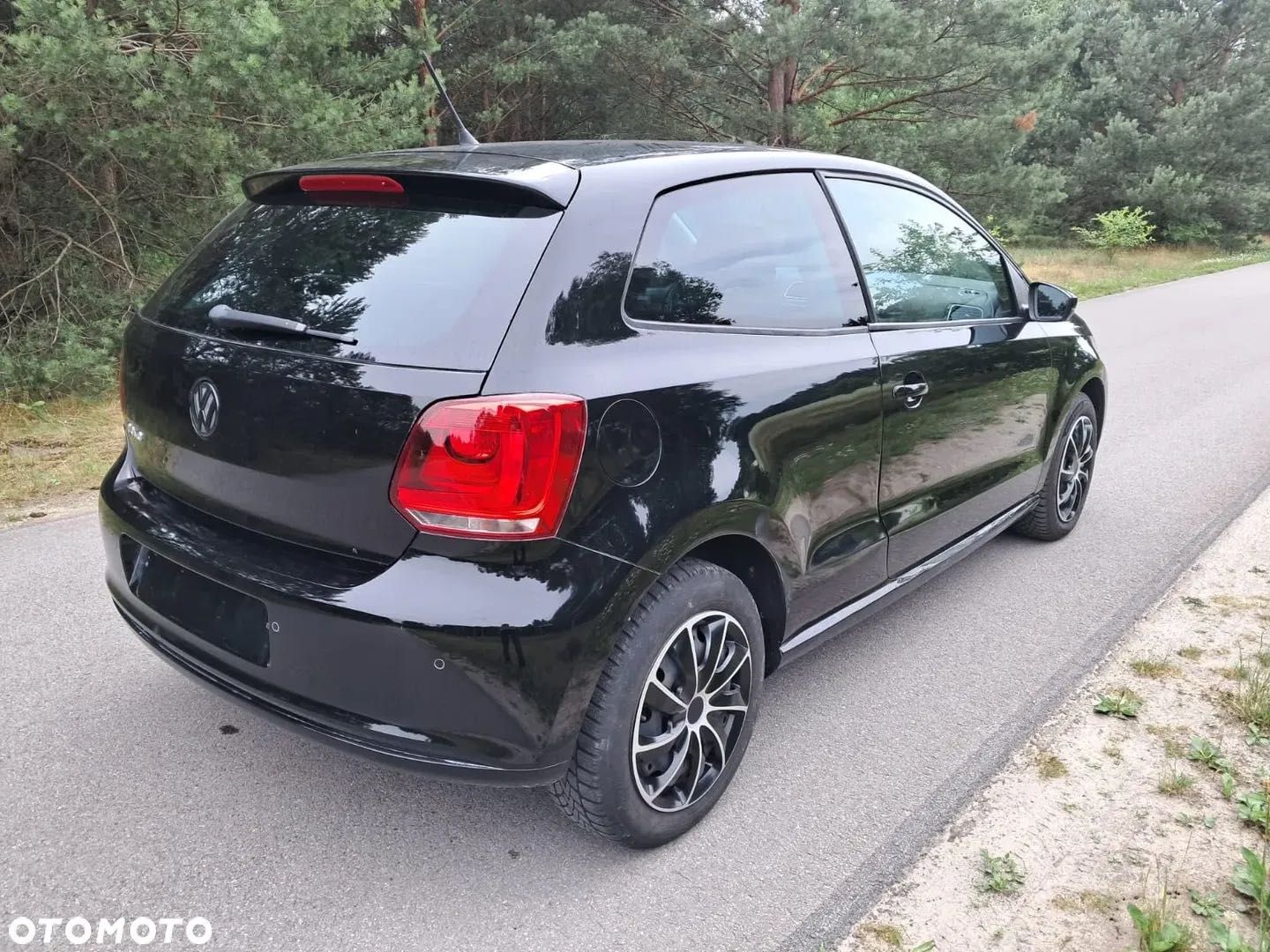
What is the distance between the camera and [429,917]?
2242 mm

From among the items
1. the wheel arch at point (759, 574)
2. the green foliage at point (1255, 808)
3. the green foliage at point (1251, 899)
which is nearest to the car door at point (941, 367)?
the wheel arch at point (759, 574)

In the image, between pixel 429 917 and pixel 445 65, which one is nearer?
pixel 429 917

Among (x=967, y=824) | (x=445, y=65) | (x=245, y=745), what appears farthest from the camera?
(x=445, y=65)

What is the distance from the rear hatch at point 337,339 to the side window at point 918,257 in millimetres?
1216

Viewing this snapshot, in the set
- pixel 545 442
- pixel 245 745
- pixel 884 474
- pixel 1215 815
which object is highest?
pixel 545 442

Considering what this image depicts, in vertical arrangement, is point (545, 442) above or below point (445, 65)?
below

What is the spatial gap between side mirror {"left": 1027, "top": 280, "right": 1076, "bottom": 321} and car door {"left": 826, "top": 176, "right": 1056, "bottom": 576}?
10 centimetres

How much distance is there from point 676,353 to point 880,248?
1.24 meters

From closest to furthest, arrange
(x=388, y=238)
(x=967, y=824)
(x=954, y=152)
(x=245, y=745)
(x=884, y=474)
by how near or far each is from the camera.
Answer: (x=388, y=238) → (x=967, y=824) → (x=245, y=745) → (x=884, y=474) → (x=954, y=152)

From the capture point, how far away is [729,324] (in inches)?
103

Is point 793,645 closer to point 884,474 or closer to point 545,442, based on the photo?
point 884,474

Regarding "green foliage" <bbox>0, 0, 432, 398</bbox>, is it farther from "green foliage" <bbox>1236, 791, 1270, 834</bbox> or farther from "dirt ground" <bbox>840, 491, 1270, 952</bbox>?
"green foliage" <bbox>1236, 791, 1270, 834</bbox>

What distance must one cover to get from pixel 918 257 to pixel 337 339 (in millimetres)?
2177

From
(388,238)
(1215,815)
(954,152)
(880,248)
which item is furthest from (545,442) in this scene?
(954,152)
